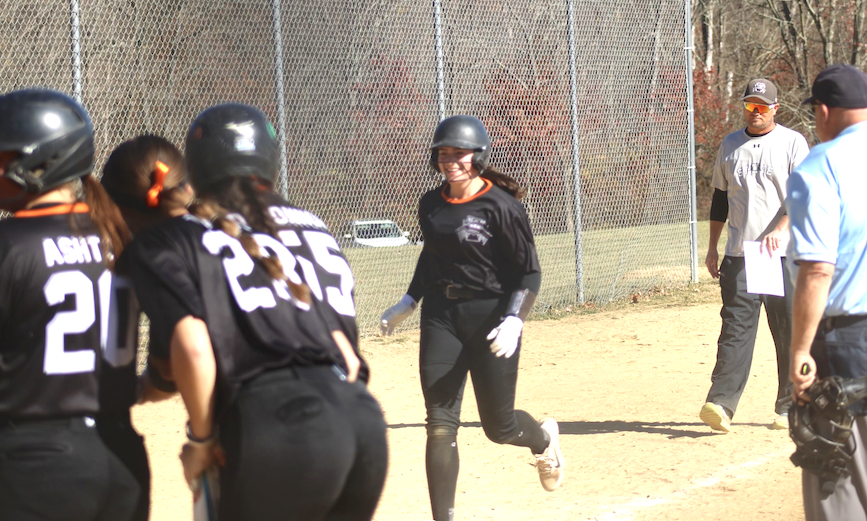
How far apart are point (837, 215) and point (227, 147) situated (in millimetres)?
2084

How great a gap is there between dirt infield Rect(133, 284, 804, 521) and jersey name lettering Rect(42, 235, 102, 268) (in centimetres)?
285

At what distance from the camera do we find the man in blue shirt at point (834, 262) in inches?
127

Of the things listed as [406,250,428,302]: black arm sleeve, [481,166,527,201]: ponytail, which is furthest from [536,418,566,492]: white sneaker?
[481,166,527,201]: ponytail

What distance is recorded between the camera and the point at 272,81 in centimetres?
959

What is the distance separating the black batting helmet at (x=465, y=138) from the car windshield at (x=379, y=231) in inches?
237

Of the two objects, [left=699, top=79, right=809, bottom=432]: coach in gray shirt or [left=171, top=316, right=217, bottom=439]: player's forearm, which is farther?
[left=699, top=79, right=809, bottom=432]: coach in gray shirt

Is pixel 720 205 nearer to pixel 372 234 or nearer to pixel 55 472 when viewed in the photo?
pixel 372 234

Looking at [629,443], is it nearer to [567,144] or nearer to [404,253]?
[404,253]

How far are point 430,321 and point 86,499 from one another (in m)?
2.55

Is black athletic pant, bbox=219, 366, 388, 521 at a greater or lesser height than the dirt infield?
greater

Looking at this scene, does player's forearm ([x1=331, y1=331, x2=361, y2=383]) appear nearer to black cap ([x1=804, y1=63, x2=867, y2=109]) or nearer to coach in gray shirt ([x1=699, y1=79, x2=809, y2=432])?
black cap ([x1=804, y1=63, x2=867, y2=109])

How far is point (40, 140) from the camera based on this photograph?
7.91 feet

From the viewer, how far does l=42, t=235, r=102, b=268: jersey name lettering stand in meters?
2.37

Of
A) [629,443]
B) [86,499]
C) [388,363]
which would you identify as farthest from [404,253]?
[86,499]
